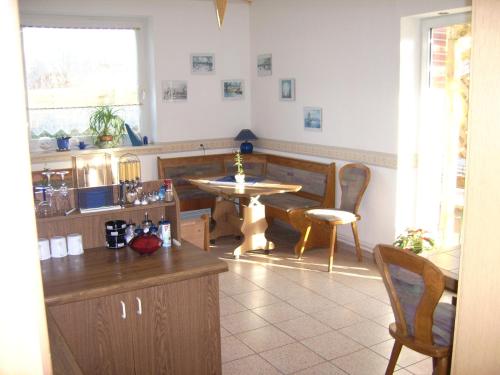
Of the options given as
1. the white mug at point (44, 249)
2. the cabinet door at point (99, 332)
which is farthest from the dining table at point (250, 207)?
the cabinet door at point (99, 332)

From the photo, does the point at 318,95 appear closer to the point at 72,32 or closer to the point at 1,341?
the point at 72,32

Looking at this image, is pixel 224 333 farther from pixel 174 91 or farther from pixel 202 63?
pixel 202 63

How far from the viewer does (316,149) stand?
21.5ft

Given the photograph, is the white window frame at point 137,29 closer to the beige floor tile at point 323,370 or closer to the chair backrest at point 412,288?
the beige floor tile at point 323,370

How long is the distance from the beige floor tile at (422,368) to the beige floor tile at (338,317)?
721 mm

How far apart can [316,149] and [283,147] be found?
712 millimetres

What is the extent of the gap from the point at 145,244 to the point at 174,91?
4166 mm

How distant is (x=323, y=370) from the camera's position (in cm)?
361

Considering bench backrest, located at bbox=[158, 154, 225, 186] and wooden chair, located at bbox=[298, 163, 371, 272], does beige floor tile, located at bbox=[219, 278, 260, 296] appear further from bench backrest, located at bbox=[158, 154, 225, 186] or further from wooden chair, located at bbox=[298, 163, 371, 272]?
bench backrest, located at bbox=[158, 154, 225, 186]

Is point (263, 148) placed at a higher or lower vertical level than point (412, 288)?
higher

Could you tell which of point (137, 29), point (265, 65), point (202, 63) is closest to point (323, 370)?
point (265, 65)

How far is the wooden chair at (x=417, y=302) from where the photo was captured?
2686 mm

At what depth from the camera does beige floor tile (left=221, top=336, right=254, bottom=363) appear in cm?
380

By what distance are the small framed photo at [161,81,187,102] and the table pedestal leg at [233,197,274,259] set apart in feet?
6.65
